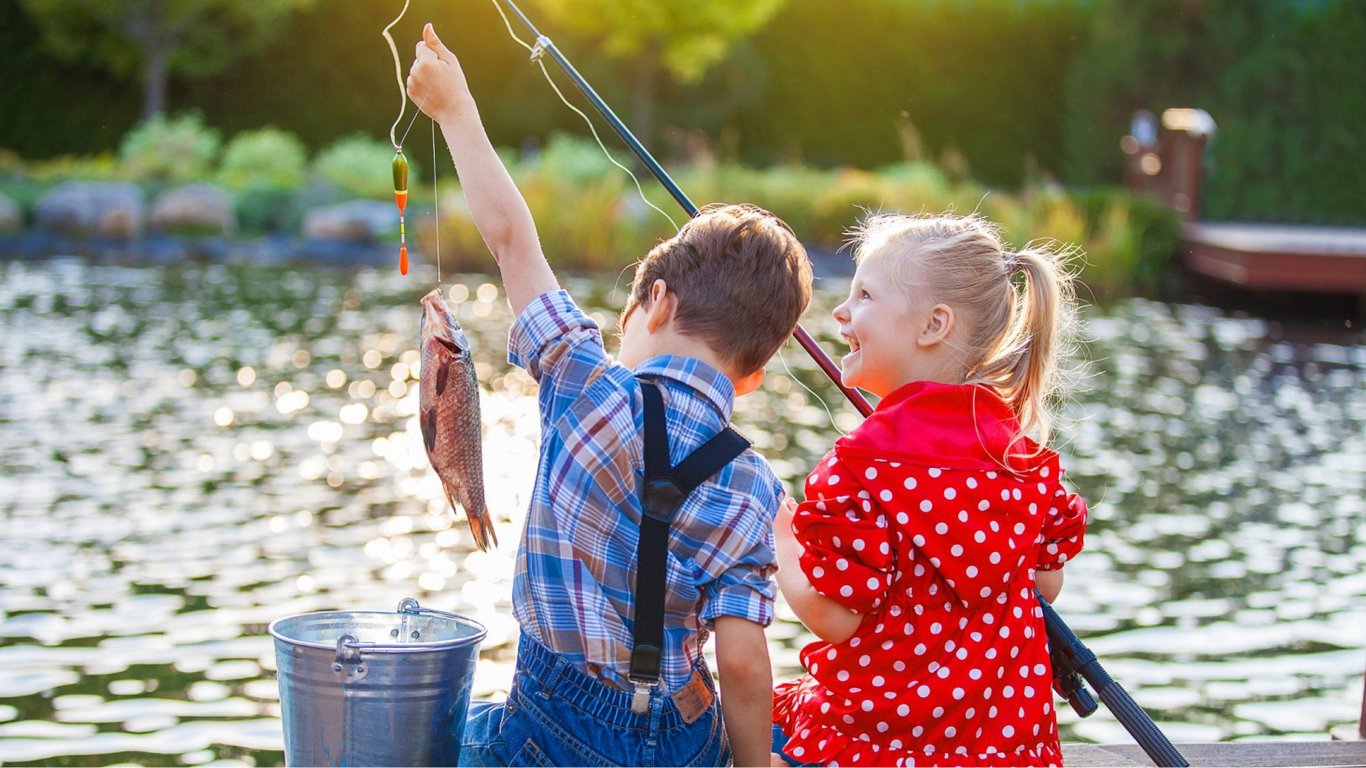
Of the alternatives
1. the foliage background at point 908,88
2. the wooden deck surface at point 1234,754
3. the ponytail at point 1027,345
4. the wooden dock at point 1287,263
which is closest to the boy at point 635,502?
the ponytail at point 1027,345

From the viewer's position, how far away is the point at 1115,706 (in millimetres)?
2664

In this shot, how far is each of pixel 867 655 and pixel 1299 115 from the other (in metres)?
→ 21.9

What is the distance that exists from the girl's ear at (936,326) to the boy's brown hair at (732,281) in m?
0.25

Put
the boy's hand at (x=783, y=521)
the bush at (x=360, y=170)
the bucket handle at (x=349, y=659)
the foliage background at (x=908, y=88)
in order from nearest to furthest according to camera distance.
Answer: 1. the bucket handle at (x=349, y=659)
2. the boy's hand at (x=783, y=521)
3. the bush at (x=360, y=170)
4. the foliage background at (x=908, y=88)

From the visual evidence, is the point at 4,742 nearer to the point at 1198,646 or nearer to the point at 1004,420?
the point at 1004,420

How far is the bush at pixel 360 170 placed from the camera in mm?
18344

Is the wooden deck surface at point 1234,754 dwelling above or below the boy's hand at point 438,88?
below

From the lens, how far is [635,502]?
2.14 metres

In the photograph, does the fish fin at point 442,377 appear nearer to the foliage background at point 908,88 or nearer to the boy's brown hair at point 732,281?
the boy's brown hair at point 732,281

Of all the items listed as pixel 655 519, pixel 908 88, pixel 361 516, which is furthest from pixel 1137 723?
pixel 908 88

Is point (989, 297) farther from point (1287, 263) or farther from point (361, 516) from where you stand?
A: point (1287, 263)

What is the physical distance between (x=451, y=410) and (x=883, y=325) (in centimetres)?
65

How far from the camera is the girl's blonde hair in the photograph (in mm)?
2408

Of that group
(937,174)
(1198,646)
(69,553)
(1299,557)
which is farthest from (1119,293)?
(69,553)
